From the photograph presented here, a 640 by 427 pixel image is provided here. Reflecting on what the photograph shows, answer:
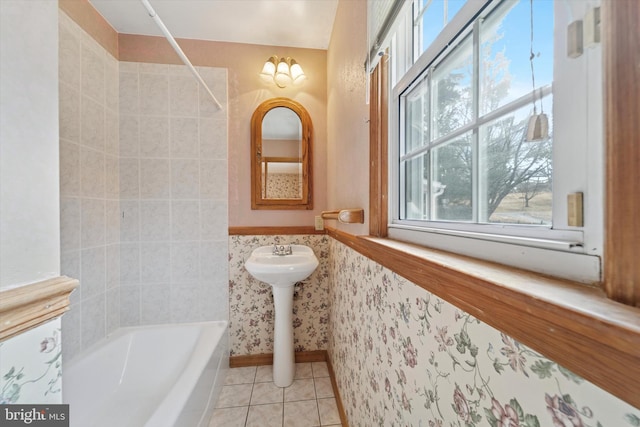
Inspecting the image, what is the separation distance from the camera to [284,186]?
5.78 ft

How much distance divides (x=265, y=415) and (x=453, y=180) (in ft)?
4.93

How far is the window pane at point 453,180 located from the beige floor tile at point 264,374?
1553 millimetres

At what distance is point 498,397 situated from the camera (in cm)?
31

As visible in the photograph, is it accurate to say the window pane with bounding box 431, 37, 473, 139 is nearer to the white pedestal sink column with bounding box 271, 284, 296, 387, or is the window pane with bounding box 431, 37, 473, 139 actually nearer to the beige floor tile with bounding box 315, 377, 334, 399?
the white pedestal sink column with bounding box 271, 284, 296, 387

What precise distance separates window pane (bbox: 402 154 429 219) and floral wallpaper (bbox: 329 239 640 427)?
0.21 metres

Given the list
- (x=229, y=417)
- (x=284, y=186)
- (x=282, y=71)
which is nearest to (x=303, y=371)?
(x=229, y=417)

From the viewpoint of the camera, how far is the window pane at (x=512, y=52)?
360 millimetres

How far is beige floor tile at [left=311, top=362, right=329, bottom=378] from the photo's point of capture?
1601 mm

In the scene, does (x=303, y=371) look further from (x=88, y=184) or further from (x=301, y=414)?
(x=88, y=184)

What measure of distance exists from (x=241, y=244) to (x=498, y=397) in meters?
1.61

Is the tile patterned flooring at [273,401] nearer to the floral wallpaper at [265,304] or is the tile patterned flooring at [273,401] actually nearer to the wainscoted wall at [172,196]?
the floral wallpaper at [265,304]

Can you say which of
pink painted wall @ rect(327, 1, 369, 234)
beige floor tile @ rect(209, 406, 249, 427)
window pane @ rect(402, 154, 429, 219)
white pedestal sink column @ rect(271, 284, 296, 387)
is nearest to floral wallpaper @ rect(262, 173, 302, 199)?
pink painted wall @ rect(327, 1, 369, 234)

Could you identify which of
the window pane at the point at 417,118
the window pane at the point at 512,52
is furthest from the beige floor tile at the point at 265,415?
the window pane at the point at 512,52

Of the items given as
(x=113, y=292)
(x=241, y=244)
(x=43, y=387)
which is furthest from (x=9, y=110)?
(x=113, y=292)
